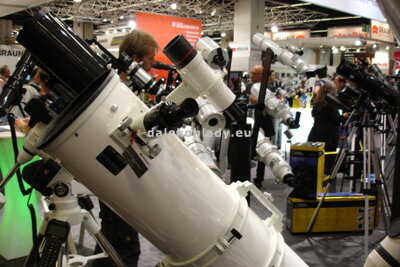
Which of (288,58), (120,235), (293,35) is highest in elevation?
(293,35)

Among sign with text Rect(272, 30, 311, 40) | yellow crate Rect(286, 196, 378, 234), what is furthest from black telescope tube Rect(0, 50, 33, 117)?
sign with text Rect(272, 30, 311, 40)

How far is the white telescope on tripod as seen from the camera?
3.67 ft

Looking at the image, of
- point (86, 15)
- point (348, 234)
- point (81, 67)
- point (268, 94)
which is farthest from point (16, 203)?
point (86, 15)

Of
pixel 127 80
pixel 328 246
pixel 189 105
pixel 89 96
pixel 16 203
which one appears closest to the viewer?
pixel 189 105

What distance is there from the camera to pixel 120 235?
2.15 m

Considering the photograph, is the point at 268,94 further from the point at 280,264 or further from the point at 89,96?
the point at 89,96

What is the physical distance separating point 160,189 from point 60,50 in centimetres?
54

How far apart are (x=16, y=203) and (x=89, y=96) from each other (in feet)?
8.25

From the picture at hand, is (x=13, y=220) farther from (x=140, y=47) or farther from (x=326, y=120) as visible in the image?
(x=326, y=120)

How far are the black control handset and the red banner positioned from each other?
5611 millimetres

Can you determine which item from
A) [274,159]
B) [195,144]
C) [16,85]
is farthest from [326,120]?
[16,85]

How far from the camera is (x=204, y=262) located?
1362mm

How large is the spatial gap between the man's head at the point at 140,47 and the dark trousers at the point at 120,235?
2.72 feet

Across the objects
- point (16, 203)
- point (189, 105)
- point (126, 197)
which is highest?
point (189, 105)
